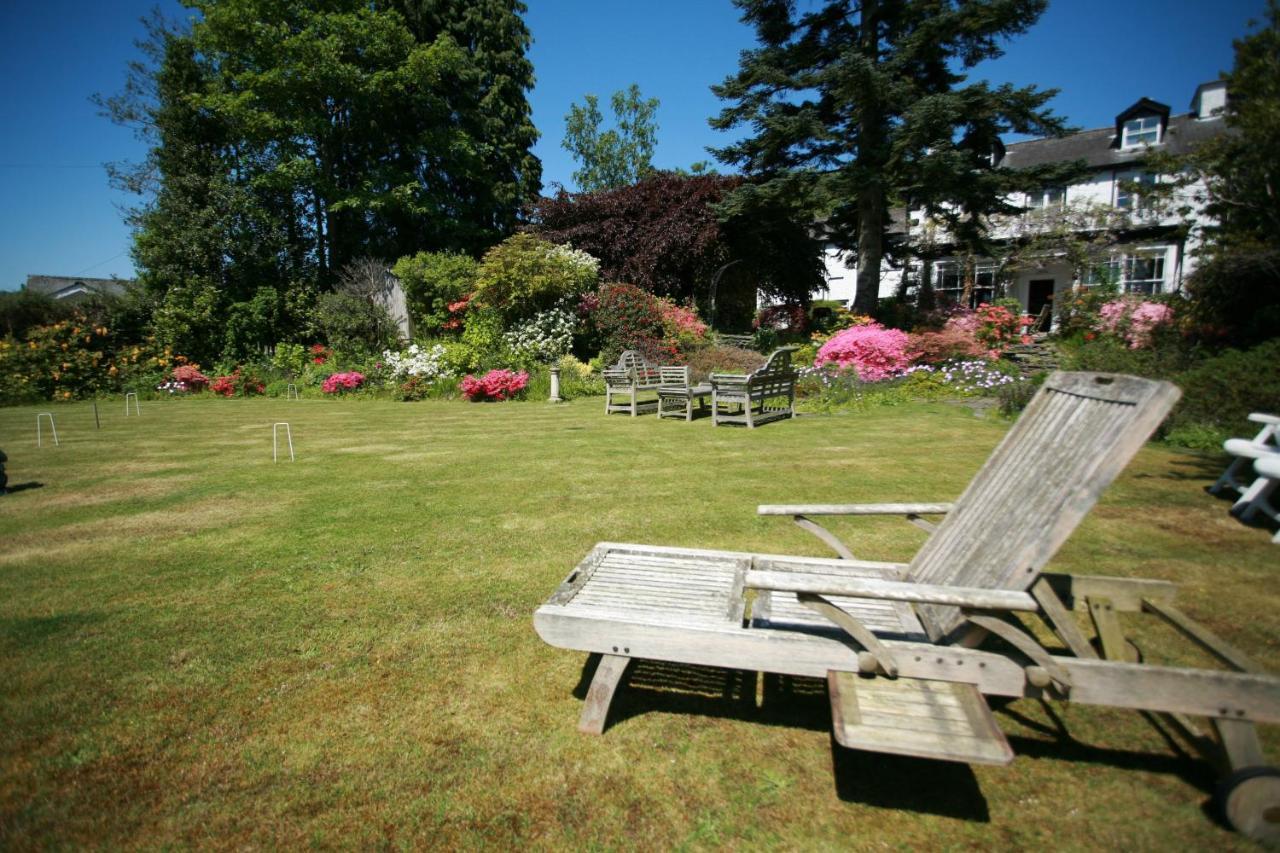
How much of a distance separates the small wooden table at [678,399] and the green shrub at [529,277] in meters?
7.29

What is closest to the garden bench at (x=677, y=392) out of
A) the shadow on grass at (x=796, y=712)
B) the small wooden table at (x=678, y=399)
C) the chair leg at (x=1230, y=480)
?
the small wooden table at (x=678, y=399)

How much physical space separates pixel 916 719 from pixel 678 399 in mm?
10133

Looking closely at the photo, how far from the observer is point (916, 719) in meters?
2.21

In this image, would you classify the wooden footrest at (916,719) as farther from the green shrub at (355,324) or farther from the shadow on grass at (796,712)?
the green shrub at (355,324)

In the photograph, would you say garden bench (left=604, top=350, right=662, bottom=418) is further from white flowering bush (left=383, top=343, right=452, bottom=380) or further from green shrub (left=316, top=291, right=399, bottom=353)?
green shrub (left=316, top=291, right=399, bottom=353)

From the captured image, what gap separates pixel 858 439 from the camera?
932 centimetres

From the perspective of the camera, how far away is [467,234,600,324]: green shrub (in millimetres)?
18094

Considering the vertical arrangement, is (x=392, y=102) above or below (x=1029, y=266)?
above

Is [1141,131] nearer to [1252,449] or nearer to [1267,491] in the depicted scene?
[1252,449]

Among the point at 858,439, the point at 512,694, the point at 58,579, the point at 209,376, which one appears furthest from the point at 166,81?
the point at 512,694

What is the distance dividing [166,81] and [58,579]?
89.1ft

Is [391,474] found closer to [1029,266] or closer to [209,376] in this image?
[209,376]

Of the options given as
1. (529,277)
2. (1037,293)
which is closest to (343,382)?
(529,277)

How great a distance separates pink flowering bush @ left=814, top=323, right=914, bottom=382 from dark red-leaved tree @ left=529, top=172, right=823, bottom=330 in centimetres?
704
